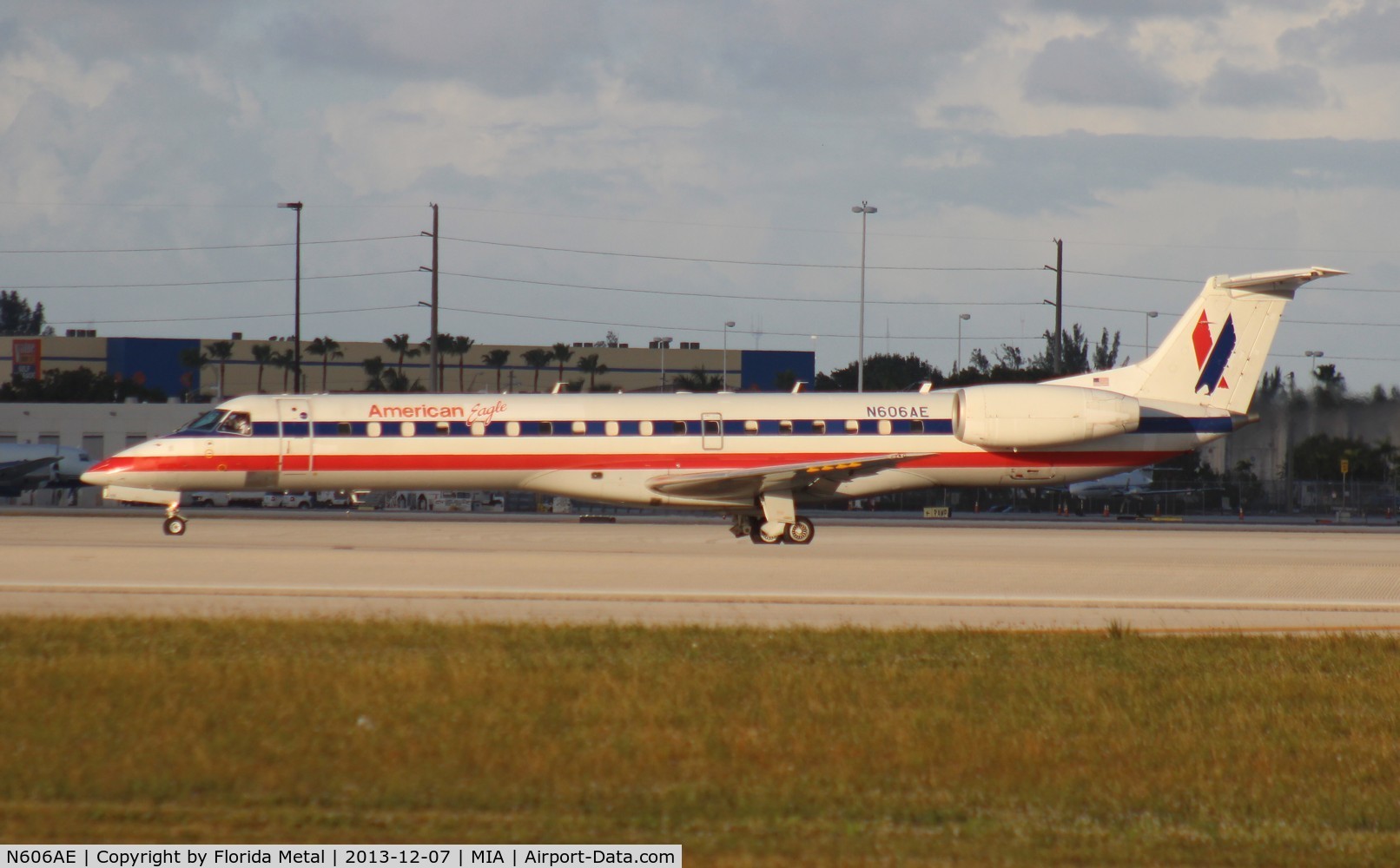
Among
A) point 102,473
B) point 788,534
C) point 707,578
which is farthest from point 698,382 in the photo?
point 707,578

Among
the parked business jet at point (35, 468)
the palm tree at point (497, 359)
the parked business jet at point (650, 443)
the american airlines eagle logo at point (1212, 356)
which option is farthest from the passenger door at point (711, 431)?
the palm tree at point (497, 359)

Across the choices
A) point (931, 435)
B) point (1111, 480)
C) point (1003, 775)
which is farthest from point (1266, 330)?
point (1111, 480)

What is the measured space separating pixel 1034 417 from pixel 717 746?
21017 millimetres

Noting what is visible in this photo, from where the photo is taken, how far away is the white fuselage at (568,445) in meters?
28.1

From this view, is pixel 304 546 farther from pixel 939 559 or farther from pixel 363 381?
pixel 363 381

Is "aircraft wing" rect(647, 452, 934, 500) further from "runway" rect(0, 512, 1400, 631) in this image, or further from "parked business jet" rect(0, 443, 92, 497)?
"parked business jet" rect(0, 443, 92, 497)

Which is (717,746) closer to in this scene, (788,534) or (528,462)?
(788,534)

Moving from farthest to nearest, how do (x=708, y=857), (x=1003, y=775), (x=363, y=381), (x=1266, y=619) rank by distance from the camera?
(x=363, y=381)
(x=1266, y=619)
(x=1003, y=775)
(x=708, y=857)

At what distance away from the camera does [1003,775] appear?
8078 mm

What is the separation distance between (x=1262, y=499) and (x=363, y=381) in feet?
215

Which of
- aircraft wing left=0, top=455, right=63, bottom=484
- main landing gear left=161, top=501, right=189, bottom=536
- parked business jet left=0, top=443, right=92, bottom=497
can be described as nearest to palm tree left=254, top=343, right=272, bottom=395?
parked business jet left=0, top=443, right=92, bottom=497

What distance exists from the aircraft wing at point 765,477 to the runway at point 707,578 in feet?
3.59

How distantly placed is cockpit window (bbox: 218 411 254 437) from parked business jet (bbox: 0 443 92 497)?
30869 mm

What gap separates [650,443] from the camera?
2809 cm
